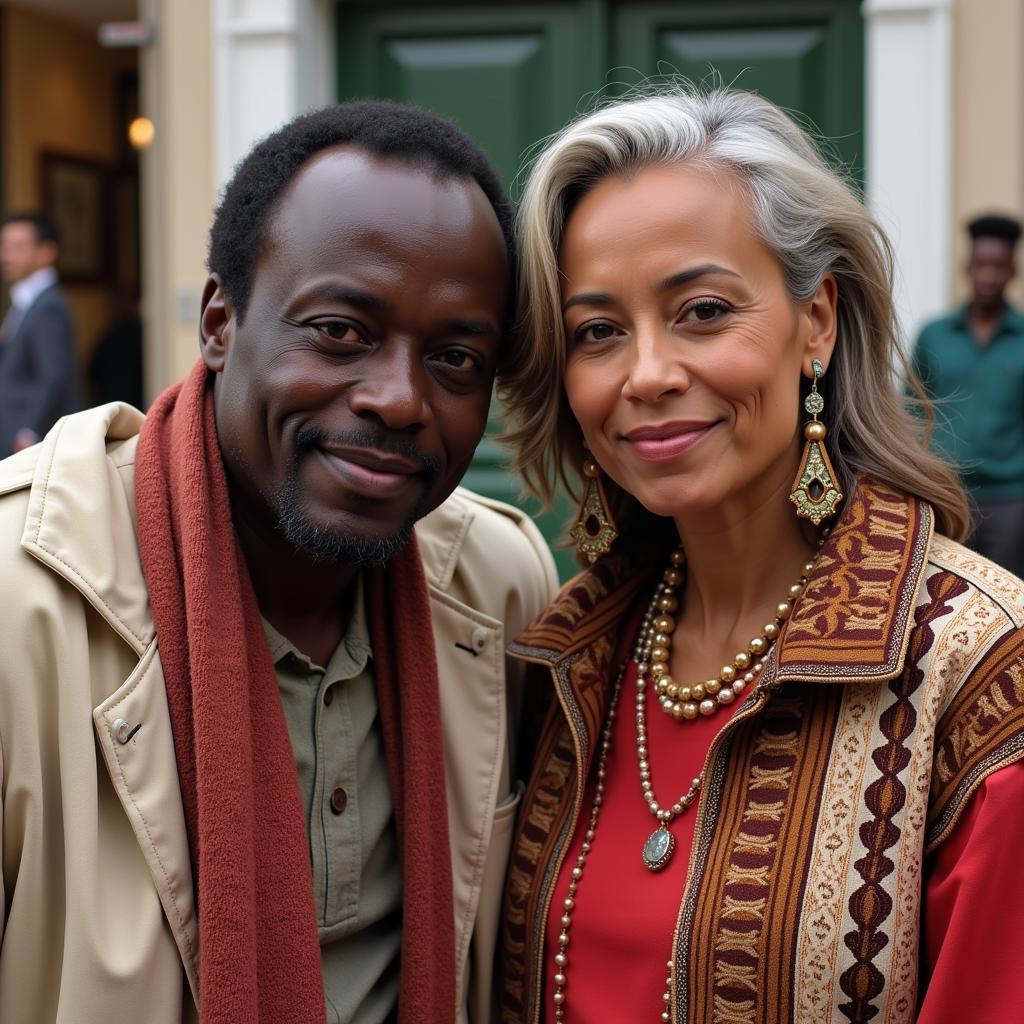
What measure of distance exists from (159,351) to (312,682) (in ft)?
14.3

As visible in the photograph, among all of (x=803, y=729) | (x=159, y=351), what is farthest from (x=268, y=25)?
(x=803, y=729)

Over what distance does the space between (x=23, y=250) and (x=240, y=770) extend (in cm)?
672

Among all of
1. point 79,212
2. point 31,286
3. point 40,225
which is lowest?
point 31,286

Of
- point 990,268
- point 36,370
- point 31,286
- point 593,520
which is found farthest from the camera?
point 31,286

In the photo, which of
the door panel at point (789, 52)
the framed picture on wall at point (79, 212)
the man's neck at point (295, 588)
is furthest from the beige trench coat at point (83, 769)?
→ the framed picture on wall at point (79, 212)

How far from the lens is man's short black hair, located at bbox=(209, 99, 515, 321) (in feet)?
6.51

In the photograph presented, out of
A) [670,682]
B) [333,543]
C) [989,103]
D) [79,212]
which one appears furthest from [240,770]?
[79,212]

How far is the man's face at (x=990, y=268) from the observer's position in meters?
5.25

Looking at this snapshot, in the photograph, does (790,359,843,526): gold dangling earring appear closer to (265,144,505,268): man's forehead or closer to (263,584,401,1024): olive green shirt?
(265,144,505,268): man's forehead

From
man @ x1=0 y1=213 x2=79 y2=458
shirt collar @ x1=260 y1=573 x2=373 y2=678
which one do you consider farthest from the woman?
man @ x1=0 y1=213 x2=79 y2=458

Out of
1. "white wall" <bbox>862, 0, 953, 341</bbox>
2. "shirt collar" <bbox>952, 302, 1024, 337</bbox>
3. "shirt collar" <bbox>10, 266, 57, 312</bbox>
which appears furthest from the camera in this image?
"shirt collar" <bbox>10, 266, 57, 312</bbox>

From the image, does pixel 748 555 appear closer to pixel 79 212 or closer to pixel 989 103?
pixel 989 103

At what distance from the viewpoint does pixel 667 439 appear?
200 centimetres

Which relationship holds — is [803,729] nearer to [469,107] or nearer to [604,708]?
[604,708]
